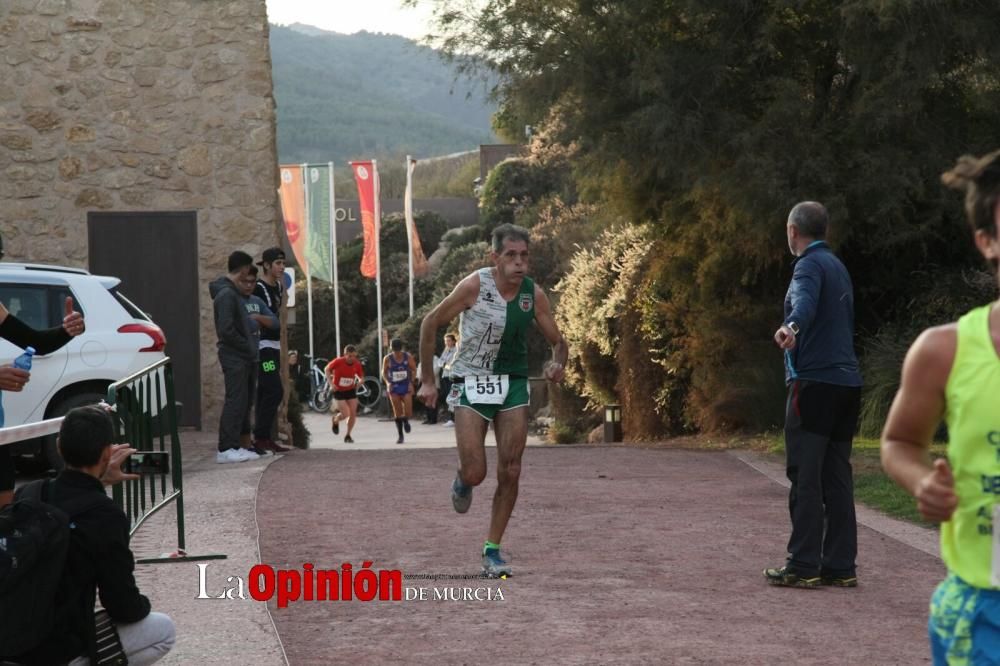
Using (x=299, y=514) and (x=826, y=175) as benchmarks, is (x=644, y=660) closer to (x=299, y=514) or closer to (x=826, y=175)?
(x=299, y=514)

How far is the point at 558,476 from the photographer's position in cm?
1300

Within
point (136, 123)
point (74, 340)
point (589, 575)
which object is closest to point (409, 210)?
point (136, 123)

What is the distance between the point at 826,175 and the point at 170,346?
737cm

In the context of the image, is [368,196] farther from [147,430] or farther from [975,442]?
[975,442]

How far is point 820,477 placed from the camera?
7762 millimetres

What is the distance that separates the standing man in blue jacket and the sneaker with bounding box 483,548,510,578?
137cm

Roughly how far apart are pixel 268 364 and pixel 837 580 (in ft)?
25.5

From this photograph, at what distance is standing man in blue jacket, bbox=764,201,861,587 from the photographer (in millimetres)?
7699

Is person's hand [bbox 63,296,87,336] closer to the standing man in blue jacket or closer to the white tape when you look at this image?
the white tape

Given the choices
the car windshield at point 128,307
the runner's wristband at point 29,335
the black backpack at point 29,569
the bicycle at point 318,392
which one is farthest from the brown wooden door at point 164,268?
the bicycle at point 318,392

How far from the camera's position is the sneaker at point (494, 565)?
773cm

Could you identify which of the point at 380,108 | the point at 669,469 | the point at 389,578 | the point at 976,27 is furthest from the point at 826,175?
the point at 380,108

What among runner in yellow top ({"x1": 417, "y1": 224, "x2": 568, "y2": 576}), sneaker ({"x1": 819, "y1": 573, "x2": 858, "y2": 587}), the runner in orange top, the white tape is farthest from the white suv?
the runner in orange top

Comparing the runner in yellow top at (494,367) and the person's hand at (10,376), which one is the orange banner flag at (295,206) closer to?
the runner in yellow top at (494,367)
